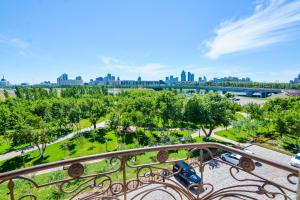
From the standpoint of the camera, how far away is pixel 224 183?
1117cm

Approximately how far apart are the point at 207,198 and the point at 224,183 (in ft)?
33.3

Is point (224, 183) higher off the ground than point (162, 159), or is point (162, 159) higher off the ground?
point (162, 159)

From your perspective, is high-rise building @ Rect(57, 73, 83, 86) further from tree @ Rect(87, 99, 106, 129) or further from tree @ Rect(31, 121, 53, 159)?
tree @ Rect(31, 121, 53, 159)

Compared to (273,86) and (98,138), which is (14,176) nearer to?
(98,138)

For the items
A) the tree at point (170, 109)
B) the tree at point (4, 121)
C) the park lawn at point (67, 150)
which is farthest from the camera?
the tree at point (4, 121)

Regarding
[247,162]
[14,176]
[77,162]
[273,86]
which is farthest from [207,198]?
[273,86]

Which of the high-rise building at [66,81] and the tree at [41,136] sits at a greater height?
the high-rise building at [66,81]

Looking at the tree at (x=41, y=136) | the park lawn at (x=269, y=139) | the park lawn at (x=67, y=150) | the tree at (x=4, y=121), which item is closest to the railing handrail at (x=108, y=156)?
the park lawn at (x=269, y=139)

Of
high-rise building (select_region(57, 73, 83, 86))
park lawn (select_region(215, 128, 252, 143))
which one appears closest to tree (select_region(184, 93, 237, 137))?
park lawn (select_region(215, 128, 252, 143))

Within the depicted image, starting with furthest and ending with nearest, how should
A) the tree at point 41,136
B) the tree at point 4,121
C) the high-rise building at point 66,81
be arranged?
the high-rise building at point 66,81, the tree at point 4,121, the tree at point 41,136

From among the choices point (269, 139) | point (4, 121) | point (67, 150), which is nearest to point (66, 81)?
point (4, 121)

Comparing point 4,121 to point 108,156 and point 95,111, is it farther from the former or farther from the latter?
point 108,156

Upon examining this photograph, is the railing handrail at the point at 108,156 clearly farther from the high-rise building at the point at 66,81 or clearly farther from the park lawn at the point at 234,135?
the high-rise building at the point at 66,81

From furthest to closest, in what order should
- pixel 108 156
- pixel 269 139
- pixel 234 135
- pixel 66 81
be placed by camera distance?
pixel 66 81 → pixel 234 135 → pixel 269 139 → pixel 108 156
